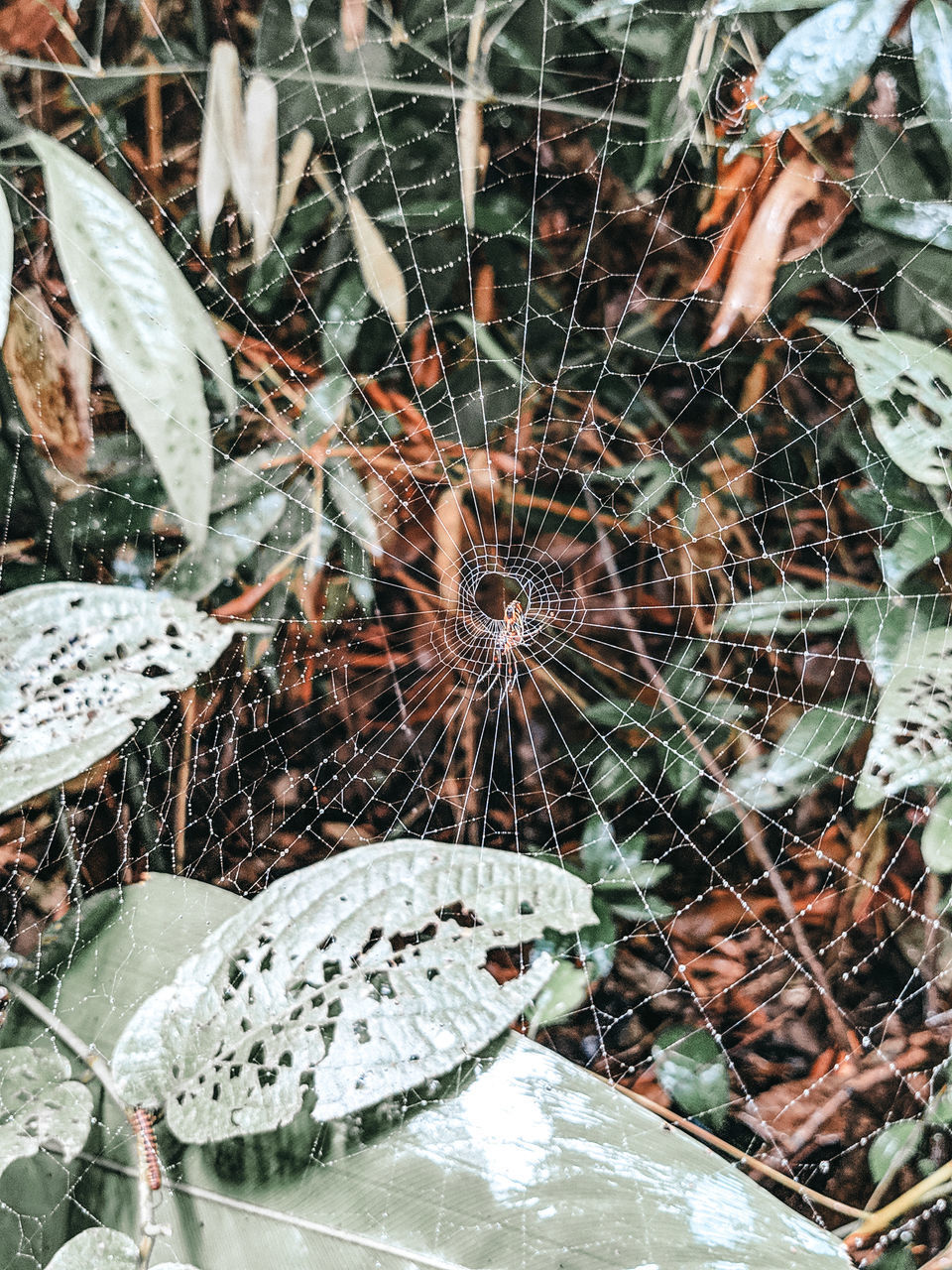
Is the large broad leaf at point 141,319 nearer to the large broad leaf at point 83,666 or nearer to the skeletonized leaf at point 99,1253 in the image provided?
the large broad leaf at point 83,666

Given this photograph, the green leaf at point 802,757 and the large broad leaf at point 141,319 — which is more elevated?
the large broad leaf at point 141,319

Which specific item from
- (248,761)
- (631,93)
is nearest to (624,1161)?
(248,761)

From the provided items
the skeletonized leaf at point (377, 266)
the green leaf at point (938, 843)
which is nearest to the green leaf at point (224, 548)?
the skeletonized leaf at point (377, 266)

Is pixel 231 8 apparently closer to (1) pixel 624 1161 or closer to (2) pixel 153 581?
(2) pixel 153 581

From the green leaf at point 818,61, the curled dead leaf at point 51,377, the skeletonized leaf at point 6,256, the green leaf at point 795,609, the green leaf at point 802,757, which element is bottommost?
the green leaf at point 802,757

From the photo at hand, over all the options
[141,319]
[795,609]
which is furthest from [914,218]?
[141,319]

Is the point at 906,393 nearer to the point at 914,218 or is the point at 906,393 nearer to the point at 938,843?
the point at 914,218
